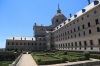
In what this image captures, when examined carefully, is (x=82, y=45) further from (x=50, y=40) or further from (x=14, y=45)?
(x=14, y=45)

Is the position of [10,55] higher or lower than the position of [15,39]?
lower

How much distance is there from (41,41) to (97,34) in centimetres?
5728

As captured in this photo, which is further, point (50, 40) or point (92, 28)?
point (50, 40)

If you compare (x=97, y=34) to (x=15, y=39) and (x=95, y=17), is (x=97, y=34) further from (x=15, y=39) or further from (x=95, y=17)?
(x=15, y=39)

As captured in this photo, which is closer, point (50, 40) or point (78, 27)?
point (78, 27)

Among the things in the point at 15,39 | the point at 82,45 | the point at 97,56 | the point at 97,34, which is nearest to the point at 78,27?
the point at 82,45

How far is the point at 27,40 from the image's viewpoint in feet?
267

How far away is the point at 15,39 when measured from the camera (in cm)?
7862

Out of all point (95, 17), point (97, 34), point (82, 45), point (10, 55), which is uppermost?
point (95, 17)

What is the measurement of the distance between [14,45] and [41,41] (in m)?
21.2

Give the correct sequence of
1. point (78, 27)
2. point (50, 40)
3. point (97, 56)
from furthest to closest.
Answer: point (50, 40) < point (78, 27) < point (97, 56)

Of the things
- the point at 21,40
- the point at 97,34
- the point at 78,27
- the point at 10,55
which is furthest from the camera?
the point at 21,40

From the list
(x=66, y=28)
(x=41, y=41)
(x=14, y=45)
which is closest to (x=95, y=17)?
(x=66, y=28)

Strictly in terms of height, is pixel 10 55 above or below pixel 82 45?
below
